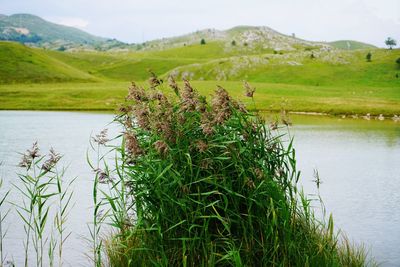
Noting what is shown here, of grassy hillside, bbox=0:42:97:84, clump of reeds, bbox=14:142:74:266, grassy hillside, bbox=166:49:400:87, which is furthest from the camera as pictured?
grassy hillside, bbox=166:49:400:87

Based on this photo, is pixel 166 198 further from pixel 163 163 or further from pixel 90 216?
pixel 90 216

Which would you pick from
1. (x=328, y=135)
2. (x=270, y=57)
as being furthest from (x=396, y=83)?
(x=328, y=135)

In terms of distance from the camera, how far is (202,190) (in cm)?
997

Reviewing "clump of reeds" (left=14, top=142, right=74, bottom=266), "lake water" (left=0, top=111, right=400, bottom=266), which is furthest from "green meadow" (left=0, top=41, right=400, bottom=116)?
"clump of reeds" (left=14, top=142, right=74, bottom=266)

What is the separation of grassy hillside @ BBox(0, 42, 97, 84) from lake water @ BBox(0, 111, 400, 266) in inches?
2799

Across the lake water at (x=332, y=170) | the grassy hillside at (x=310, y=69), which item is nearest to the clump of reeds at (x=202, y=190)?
the lake water at (x=332, y=170)

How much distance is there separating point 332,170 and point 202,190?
20528mm

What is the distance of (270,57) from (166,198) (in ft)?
489

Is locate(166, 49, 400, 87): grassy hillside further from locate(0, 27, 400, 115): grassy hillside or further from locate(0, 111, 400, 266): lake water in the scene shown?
locate(0, 111, 400, 266): lake water

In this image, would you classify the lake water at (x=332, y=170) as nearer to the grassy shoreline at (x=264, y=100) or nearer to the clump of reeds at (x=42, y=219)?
the clump of reeds at (x=42, y=219)

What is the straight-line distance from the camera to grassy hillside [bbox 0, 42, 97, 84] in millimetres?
124438

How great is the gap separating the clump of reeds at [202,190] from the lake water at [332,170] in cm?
414

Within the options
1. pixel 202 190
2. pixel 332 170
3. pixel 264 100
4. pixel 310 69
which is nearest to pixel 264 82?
pixel 310 69

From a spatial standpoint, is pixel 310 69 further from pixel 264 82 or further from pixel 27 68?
pixel 27 68
